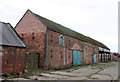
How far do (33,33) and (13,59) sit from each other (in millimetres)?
5545

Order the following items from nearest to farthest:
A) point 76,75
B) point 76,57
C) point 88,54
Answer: point 76,75 < point 76,57 < point 88,54

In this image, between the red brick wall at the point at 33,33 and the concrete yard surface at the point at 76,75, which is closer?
the concrete yard surface at the point at 76,75

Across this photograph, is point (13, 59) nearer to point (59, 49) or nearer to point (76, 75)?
point (76, 75)

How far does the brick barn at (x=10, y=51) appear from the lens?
897 cm

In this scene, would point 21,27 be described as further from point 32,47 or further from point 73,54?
point 73,54

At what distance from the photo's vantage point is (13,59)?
9.70 m

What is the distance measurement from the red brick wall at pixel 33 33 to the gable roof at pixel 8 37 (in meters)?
3.26

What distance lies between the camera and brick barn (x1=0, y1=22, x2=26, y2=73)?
8.97m

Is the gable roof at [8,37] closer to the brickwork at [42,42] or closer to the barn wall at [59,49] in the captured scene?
the brickwork at [42,42]

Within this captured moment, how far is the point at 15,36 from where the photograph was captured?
1102 cm

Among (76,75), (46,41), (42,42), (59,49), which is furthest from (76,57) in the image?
(76,75)

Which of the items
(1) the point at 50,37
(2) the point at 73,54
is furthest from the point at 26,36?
(2) the point at 73,54

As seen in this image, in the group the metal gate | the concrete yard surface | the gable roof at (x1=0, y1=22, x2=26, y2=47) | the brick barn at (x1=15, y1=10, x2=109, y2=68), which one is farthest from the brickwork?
the gable roof at (x1=0, y1=22, x2=26, y2=47)

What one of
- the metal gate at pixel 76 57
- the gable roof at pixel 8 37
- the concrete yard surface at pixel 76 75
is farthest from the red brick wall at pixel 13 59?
the metal gate at pixel 76 57
